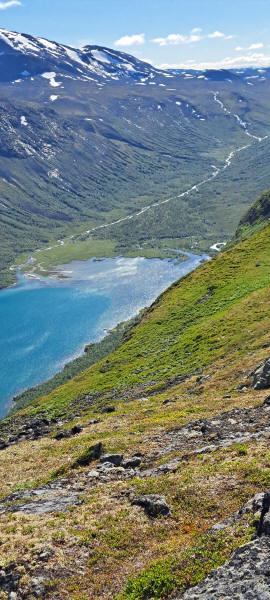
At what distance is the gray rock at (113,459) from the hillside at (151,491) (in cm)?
10

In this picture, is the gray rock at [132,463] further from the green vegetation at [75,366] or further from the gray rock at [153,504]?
the green vegetation at [75,366]

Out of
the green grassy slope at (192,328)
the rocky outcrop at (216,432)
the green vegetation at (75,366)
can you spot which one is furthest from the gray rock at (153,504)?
the green vegetation at (75,366)

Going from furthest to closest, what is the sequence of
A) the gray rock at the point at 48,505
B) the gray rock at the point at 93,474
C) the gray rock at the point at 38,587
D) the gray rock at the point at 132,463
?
the gray rock at the point at 132,463
the gray rock at the point at 93,474
the gray rock at the point at 48,505
the gray rock at the point at 38,587

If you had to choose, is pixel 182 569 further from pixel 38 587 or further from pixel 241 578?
pixel 38 587

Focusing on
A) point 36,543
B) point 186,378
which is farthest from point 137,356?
point 36,543

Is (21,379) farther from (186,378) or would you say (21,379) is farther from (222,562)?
(222,562)

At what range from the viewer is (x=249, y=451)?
1050 inches

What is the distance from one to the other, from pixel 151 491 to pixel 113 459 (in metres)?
7.47

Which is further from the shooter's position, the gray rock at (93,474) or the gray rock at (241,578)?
the gray rock at (93,474)

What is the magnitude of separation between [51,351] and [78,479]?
151 metres

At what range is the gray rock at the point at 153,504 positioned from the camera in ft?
75.3

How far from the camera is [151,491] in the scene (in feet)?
83.5

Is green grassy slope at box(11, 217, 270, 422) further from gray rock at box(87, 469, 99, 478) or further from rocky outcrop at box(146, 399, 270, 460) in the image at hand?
gray rock at box(87, 469, 99, 478)

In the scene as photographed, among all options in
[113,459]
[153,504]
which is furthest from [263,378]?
[153,504]
